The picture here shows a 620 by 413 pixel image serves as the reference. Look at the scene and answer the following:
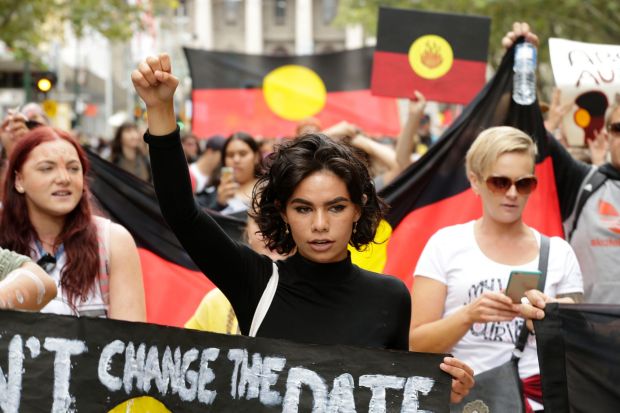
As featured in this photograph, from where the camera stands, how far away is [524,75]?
4.76m

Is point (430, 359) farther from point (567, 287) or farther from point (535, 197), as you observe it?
point (535, 197)

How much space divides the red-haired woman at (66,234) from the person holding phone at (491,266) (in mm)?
1046

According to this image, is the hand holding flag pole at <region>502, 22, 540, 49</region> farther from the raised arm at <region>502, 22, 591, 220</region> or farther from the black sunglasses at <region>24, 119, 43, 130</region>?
the black sunglasses at <region>24, 119, 43, 130</region>

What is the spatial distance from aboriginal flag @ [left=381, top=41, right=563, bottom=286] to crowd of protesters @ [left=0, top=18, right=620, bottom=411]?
29cm

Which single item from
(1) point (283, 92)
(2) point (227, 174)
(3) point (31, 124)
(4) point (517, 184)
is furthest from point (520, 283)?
(1) point (283, 92)

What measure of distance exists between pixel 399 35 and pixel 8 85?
32.5 m

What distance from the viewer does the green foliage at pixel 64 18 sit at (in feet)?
69.6

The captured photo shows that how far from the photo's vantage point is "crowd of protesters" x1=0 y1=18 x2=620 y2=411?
2.71 metres

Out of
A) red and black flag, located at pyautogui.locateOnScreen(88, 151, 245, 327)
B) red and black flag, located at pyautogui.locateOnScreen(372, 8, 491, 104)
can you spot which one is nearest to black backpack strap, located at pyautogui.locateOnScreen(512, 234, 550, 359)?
red and black flag, located at pyautogui.locateOnScreen(88, 151, 245, 327)

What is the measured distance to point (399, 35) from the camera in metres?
6.26

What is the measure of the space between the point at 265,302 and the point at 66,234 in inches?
48.6

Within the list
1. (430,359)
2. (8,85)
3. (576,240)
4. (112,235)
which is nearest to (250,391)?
(430,359)

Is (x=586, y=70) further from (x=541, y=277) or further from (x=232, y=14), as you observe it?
(x=232, y=14)

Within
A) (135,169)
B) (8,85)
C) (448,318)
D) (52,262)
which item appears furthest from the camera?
(8,85)
